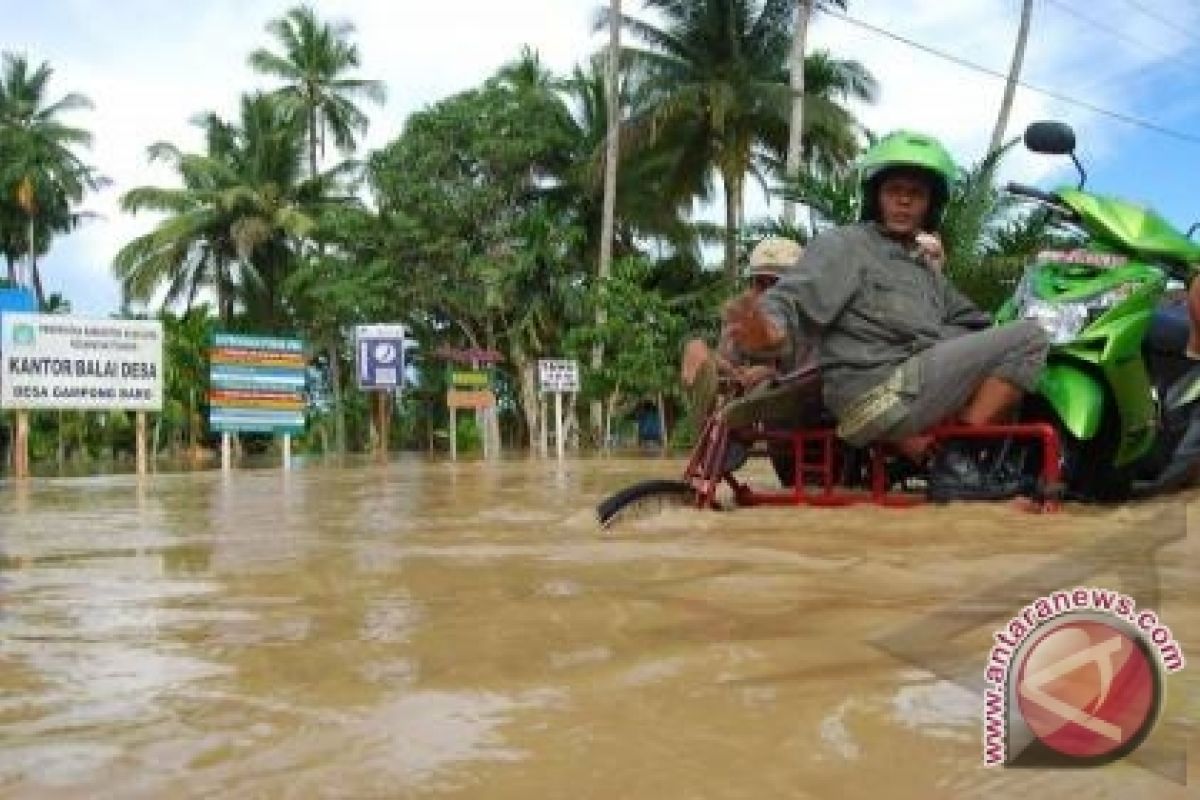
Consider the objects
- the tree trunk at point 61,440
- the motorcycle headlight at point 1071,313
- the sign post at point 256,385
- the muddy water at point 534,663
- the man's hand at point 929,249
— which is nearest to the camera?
the muddy water at point 534,663

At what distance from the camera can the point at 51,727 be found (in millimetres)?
1833

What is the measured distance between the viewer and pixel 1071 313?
4426 millimetres

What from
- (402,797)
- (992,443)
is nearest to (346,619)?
(402,797)

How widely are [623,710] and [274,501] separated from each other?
17.5 feet

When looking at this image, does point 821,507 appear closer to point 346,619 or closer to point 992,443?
point 992,443

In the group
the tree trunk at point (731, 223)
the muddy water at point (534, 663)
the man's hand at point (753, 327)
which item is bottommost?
the muddy water at point (534, 663)

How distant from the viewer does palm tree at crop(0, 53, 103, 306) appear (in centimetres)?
3769

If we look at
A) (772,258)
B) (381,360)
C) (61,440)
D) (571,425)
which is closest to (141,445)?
(381,360)

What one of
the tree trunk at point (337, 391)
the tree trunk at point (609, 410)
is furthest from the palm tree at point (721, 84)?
the tree trunk at point (337, 391)

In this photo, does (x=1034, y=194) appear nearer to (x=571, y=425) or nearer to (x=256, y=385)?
(x=256, y=385)

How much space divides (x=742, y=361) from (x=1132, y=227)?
154cm

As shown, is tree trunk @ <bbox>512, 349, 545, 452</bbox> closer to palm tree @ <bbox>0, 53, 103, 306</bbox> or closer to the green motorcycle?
palm tree @ <bbox>0, 53, 103, 306</bbox>

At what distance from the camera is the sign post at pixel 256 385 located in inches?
681

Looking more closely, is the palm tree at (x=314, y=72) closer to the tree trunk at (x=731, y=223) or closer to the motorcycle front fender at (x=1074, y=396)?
the tree trunk at (x=731, y=223)
